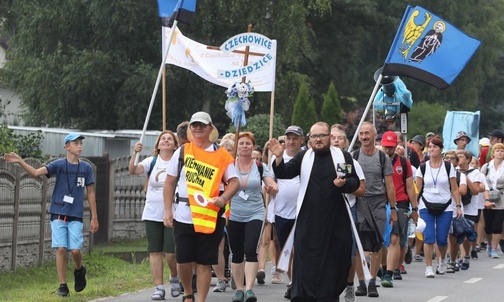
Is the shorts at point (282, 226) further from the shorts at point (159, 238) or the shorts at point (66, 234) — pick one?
the shorts at point (66, 234)

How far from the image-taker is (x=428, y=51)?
15562 millimetres

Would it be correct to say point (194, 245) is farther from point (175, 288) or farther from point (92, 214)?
point (92, 214)

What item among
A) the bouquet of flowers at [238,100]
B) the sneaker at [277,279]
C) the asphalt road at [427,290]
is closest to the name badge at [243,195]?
the bouquet of flowers at [238,100]

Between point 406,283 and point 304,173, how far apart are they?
4.78 metres

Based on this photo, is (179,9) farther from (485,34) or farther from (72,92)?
(485,34)

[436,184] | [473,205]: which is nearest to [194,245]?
[436,184]

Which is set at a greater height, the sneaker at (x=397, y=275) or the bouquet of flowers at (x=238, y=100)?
the bouquet of flowers at (x=238, y=100)

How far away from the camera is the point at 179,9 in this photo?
15945mm

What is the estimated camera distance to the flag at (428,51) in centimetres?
1540

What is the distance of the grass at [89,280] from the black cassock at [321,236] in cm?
270

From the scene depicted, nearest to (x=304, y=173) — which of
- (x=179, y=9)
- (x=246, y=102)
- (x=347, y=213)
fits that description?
(x=347, y=213)

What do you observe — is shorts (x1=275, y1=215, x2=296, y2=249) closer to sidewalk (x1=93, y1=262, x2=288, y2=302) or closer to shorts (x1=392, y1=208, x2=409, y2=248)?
sidewalk (x1=93, y1=262, x2=288, y2=302)

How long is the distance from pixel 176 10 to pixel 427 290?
499 centimetres

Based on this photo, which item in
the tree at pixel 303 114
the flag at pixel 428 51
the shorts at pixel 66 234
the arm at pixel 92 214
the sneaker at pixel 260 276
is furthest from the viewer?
the tree at pixel 303 114
